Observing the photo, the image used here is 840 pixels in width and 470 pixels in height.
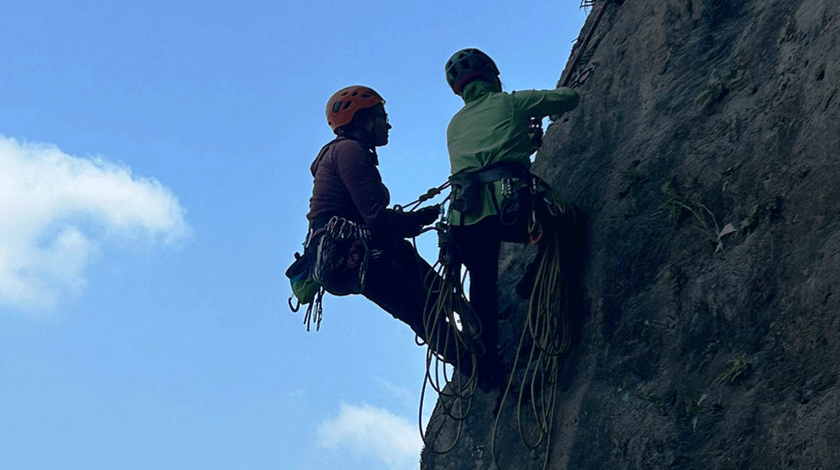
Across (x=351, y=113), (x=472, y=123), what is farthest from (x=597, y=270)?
(x=351, y=113)

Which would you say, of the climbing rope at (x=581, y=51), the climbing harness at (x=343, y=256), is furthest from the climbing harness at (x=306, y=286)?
the climbing rope at (x=581, y=51)

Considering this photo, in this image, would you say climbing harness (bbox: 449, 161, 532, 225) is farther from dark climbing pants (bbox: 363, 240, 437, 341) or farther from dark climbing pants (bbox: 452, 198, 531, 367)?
dark climbing pants (bbox: 363, 240, 437, 341)

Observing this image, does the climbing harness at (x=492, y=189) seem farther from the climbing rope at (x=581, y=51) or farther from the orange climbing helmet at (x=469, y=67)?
the climbing rope at (x=581, y=51)

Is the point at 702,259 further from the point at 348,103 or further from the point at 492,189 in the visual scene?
the point at 348,103

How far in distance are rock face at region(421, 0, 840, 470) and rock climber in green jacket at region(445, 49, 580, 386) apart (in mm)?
568

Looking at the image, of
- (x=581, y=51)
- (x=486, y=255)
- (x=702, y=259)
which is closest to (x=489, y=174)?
(x=486, y=255)

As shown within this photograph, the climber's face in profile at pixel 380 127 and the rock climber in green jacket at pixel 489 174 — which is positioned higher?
the climber's face in profile at pixel 380 127

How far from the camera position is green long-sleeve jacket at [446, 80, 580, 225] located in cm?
752

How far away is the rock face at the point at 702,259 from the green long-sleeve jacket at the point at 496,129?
2.16 feet

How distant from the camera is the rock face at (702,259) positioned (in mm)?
5770

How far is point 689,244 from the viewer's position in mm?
A: 6844

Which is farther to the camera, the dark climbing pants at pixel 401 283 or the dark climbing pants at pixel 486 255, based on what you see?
the dark climbing pants at pixel 401 283

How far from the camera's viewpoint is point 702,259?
21.9 feet

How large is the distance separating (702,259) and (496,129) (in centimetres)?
165
